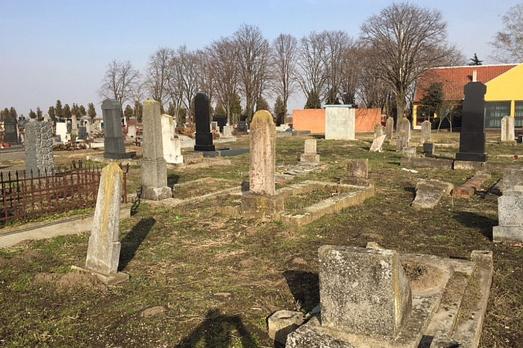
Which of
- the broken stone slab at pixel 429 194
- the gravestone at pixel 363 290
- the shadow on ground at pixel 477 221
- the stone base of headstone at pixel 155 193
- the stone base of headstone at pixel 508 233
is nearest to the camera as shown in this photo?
the gravestone at pixel 363 290

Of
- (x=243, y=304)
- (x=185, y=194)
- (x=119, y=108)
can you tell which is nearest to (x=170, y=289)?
(x=243, y=304)

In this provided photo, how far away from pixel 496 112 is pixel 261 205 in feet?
138

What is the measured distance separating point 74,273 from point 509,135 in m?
26.5

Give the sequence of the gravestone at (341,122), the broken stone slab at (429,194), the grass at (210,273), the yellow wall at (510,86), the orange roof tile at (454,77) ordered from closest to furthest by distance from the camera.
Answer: the grass at (210,273) → the broken stone slab at (429,194) → the gravestone at (341,122) → the yellow wall at (510,86) → the orange roof tile at (454,77)

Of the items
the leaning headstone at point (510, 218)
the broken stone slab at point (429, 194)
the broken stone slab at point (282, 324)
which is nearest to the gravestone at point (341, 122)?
the broken stone slab at point (429, 194)

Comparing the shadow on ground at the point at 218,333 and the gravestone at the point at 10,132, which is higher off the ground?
the gravestone at the point at 10,132

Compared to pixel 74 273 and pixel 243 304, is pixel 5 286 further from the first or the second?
pixel 243 304

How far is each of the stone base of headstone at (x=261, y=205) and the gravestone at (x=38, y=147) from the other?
22.8 ft

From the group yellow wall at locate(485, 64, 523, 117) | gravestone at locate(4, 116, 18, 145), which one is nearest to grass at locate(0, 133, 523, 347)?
gravestone at locate(4, 116, 18, 145)

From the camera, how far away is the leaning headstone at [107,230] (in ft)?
18.4

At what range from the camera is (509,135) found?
25.9 meters

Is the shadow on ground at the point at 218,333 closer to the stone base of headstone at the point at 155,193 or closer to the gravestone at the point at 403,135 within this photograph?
the stone base of headstone at the point at 155,193

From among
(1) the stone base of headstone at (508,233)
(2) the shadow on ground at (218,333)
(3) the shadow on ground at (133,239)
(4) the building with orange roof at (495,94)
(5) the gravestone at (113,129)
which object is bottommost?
(2) the shadow on ground at (218,333)

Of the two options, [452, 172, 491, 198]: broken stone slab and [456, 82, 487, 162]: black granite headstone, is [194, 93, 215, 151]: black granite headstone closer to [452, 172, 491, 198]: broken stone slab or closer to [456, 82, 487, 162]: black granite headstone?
[456, 82, 487, 162]: black granite headstone
